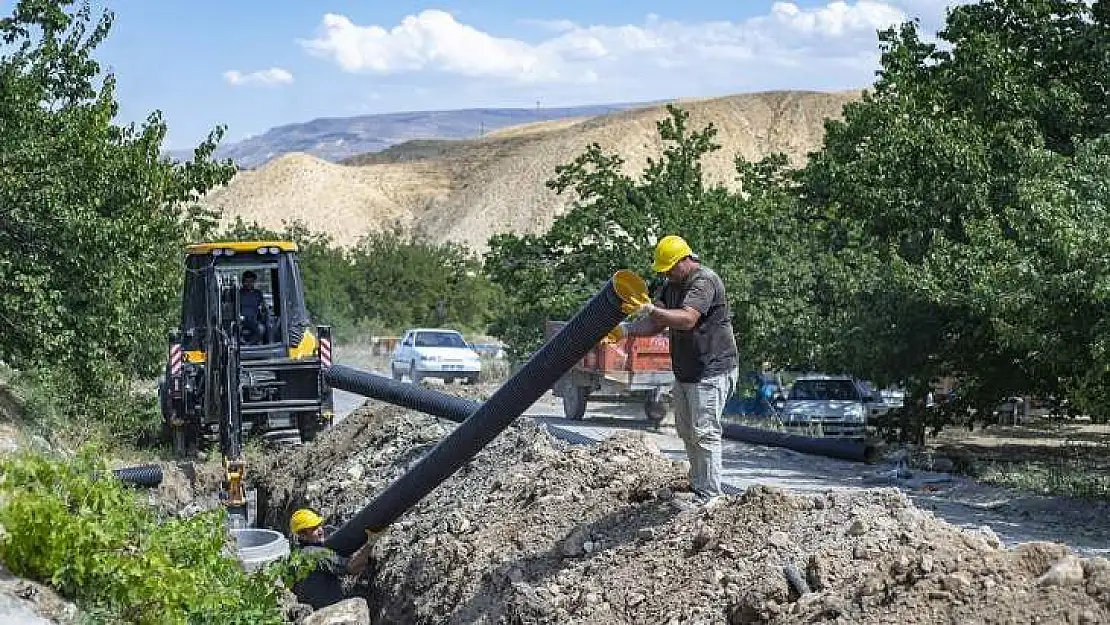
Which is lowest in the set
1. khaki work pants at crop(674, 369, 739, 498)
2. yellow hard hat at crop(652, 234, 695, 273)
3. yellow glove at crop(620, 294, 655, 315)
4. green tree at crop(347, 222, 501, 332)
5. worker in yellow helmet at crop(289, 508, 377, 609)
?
green tree at crop(347, 222, 501, 332)

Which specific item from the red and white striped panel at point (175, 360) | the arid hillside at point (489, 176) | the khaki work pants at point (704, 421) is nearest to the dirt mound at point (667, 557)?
the khaki work pants at point (704, 421)

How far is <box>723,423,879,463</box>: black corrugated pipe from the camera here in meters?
23.0

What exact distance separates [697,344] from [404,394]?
1096cm

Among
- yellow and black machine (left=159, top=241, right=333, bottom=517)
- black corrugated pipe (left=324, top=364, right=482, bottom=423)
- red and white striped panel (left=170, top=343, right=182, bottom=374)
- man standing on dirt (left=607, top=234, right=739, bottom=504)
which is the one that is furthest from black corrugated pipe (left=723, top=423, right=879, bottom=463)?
man standing on dirt (left=607, top=234, right=739, bottom=504)

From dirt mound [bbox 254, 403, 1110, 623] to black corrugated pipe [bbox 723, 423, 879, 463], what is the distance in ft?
28.6

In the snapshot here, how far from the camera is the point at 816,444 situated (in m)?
23.6

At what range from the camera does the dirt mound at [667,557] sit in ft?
25.2

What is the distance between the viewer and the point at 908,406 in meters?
24.8

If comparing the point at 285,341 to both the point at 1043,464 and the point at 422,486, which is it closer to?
the point at 422,486

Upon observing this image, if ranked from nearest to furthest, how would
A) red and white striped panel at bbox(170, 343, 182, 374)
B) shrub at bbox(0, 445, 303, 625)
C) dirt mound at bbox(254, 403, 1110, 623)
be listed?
dirt mound at bbox(254, 403, 1110, 623) → shrub at bbox(0, 445, 303, 625) → red and white striped panel at bbox(170, 343, 182, 374)

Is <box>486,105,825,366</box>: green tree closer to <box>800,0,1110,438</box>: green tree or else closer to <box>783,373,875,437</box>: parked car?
<box>783,373,875,437</box>: parked car

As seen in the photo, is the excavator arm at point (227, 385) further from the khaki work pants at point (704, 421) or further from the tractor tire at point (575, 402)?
the tractor tire at point (575, 402)

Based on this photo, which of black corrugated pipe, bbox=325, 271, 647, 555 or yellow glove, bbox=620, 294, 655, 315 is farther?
black corrugated pipe, bbox=325, 271, 647, 555

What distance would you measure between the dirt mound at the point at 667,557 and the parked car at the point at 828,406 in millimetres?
13510
